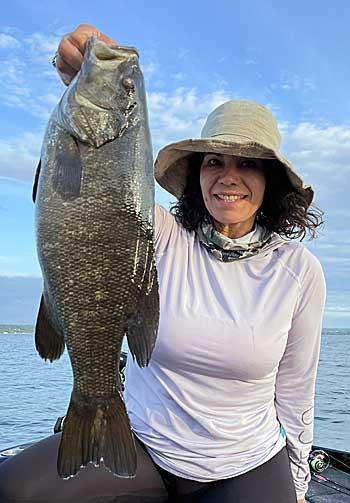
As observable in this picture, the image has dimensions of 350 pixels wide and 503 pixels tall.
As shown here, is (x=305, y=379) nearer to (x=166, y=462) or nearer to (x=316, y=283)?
(x=316, y=283)

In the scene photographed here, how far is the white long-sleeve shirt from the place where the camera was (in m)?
2.87

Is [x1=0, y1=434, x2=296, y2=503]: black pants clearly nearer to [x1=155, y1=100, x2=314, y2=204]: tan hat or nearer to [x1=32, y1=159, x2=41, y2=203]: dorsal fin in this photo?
[x1=32, y1=159, x2=41, y2=203]: dorsal fin

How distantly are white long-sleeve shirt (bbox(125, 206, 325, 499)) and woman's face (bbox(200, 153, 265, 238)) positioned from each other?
22 centimetres

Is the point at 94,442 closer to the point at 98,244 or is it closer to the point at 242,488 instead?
the point at 98,244

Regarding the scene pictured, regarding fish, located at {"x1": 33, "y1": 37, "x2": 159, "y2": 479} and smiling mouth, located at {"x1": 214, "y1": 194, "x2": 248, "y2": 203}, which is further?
smiling mouth, located at {"x1": 214, "y1": 194, "x2": 248, "y2": 203}

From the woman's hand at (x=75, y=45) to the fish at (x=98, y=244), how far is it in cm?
9

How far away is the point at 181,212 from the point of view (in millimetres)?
3396

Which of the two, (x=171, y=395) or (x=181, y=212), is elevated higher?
(x=181, y=212)

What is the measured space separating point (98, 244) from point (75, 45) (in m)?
0.78

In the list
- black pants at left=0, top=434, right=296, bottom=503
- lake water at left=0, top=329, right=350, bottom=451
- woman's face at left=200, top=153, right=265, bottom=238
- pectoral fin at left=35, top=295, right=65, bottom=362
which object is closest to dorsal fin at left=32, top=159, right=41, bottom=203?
pectoral fin at left=35, top=295, right=65, bottom=362

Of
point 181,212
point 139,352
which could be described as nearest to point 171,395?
point 139,352

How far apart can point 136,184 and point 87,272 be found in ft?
1.19

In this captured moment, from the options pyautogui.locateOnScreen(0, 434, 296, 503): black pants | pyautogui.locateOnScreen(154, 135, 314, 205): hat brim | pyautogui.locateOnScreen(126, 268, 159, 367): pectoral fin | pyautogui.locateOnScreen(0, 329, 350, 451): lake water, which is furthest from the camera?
pyautogui.locateOnScreen(0, 329, 350, 451): lake water

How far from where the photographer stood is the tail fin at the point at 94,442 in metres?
2.25
